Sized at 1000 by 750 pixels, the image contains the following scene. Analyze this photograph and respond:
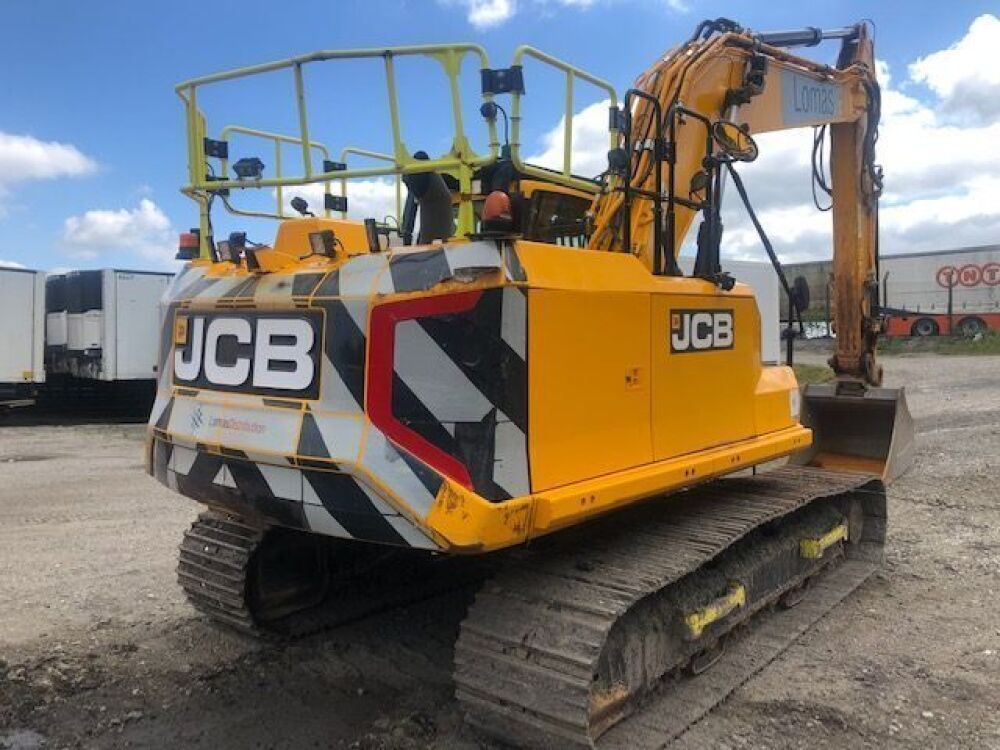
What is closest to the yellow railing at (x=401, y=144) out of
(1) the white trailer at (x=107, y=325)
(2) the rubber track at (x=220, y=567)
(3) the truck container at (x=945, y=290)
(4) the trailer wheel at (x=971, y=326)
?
(2) the rubber track at (x=220, y=567)

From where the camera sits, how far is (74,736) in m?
3.76

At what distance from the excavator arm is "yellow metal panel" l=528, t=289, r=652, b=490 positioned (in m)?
0.55

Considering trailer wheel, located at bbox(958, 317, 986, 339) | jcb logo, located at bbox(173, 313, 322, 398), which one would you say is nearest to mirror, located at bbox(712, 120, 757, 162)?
jcb logo, located at bbox(173, 313, 322, 398)

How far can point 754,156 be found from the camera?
522 centimetres

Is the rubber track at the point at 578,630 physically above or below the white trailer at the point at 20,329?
below

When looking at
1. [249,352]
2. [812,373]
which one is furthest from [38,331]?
[812,373]

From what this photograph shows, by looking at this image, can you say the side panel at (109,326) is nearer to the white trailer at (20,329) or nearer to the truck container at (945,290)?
the white trailer at (20,329)

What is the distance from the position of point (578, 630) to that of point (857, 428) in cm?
517

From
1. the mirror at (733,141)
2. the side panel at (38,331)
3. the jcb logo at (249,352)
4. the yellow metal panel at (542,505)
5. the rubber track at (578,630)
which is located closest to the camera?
the yellow metal panel at (542,505)

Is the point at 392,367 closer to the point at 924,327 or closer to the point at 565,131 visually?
the point at 565,131

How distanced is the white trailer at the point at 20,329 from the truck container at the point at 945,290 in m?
23.7

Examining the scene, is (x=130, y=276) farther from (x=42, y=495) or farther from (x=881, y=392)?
(x=881, y=392)

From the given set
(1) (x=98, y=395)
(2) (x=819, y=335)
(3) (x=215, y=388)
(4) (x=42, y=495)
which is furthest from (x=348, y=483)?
(2) (x=819, y=335)

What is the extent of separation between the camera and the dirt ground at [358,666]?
12.4 ft
